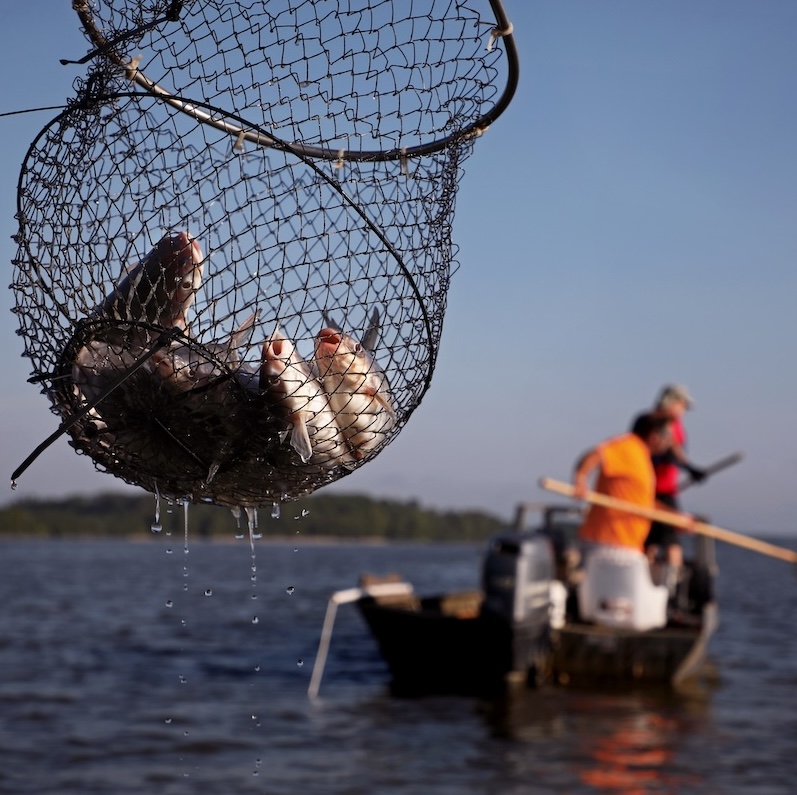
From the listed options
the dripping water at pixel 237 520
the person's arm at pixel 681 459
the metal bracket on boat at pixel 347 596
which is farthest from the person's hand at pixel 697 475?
the dripping water at pixel 237 520

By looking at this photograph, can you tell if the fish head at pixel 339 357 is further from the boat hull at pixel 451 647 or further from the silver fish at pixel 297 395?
the boat hull at pixel 451 647

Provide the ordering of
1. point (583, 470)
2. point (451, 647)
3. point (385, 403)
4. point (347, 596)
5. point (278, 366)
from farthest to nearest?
1. point (347, 596)
2. point (451, 647)
3. point (583, 470)
4. point (385, 403)
5. point (278, 366)

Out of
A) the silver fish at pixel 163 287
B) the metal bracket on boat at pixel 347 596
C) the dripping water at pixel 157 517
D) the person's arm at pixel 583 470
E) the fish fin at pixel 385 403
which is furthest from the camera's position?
the metal bracket on boat at pixel 347 596

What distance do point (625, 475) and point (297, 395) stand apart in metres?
12.2

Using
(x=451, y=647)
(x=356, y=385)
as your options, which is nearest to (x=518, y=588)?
(x=451, y=647)

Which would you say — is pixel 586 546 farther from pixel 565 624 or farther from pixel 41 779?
pixel 41 779

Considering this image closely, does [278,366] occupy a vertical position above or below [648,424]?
below

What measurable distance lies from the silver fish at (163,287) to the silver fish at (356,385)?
1.02ft

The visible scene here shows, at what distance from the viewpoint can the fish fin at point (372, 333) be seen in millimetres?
2844

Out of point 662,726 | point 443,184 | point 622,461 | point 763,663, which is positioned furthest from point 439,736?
point 443,184

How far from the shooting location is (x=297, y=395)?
8.36ft

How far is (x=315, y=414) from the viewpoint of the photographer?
261cm

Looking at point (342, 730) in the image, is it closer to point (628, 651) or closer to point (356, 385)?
point (628, 651)

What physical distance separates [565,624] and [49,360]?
15041 millimetres
